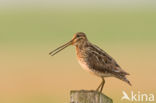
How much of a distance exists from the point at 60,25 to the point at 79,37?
2324 centimetres

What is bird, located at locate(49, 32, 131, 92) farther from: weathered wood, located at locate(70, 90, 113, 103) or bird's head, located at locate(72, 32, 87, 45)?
weathered wood, located at locate(70, 90, 113, 103)

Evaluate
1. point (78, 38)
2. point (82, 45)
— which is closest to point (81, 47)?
point (82, 45)

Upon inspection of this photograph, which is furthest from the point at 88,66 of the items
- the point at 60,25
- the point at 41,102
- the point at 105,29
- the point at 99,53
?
the point at 60,25

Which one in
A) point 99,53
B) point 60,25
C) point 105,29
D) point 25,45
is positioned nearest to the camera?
point 99,53

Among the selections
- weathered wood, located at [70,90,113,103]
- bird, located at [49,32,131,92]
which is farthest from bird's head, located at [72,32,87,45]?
weathered wood, located at [70,90,113,103]

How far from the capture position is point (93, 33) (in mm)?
28766

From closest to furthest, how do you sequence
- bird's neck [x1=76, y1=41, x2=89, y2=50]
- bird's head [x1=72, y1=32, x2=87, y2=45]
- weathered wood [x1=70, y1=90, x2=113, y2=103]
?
weathered wood [x1=70, y1=90, x2=113, y2=103], bird's head [x1=72, y1=32, x2=87, y2=45], bird's neck [x1=76, y1=41, x2=89, y2=50]

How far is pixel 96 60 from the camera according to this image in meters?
9.48

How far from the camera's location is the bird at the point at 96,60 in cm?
927

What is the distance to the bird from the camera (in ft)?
30.4

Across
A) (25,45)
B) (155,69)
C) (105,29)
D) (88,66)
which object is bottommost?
(88,66)

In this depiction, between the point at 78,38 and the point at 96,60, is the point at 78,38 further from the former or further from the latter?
the point at 96,60

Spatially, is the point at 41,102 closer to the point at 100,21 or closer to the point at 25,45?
the point at 25,45

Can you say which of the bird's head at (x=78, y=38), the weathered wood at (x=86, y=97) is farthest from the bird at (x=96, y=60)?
the weathered wood at (x=86, y=97)
